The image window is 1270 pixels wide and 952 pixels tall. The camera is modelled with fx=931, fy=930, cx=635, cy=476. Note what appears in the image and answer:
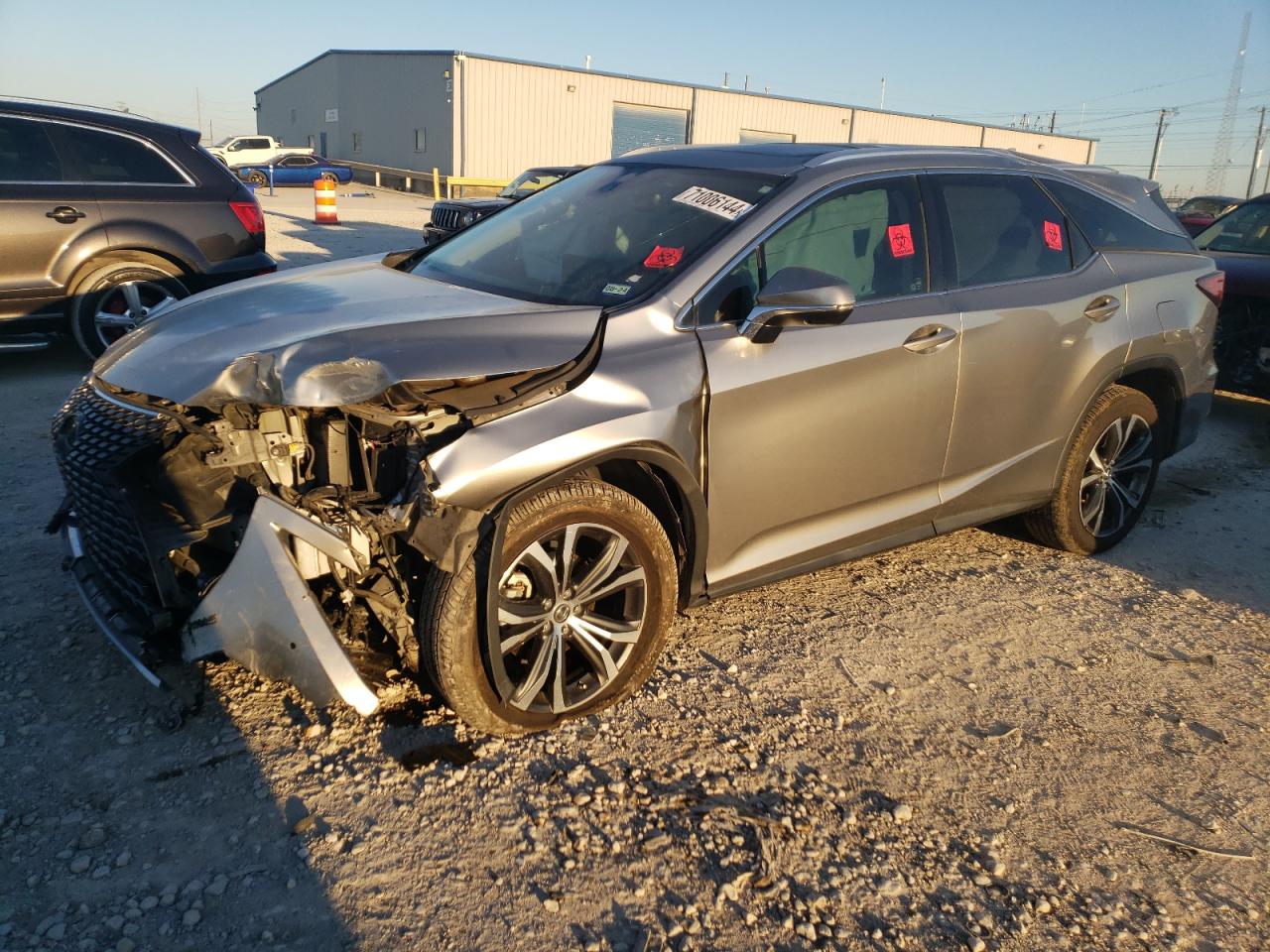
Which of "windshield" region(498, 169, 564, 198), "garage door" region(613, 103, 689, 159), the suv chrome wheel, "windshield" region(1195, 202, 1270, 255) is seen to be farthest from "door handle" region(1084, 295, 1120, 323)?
"garage door" region(613, 103, 689, 159)

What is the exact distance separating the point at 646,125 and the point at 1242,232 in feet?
109

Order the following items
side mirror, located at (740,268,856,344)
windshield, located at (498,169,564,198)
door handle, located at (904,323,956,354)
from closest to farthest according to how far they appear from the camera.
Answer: side mirror, located at (740,268,856,344) → door handle, located at (904,323,956,354) → windshield, located at (498,169,564,198)

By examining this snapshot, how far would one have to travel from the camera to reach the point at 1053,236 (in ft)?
14.0

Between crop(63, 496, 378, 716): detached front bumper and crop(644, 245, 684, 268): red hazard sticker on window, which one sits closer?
crop(63, 496, 378, 716): detached front bumper

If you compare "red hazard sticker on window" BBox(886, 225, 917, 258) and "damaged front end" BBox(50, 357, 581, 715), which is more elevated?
"red hazard sticker on window" BBox(886, 225, 917, 258)

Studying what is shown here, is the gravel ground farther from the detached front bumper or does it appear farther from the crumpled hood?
the crumpled hood

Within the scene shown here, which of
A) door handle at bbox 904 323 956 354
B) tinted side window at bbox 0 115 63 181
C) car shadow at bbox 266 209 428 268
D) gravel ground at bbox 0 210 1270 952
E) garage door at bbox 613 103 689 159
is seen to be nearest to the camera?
gravel ground at bbox 0 210 1270 952

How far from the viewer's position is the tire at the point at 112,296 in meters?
6.65

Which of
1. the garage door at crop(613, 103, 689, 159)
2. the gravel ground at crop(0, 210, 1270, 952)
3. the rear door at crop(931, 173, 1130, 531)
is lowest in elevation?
the gravel ground at crop(0, 210, 1270, 952)

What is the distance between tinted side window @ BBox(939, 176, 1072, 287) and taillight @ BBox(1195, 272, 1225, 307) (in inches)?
40.7

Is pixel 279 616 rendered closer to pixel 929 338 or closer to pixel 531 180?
pixel 929 338

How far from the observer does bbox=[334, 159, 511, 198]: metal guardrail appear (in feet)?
105

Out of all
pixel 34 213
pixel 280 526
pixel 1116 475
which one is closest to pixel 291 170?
pixel 34 213

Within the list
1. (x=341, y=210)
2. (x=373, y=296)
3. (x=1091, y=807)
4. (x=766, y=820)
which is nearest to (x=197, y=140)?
(x=373, y=296)
